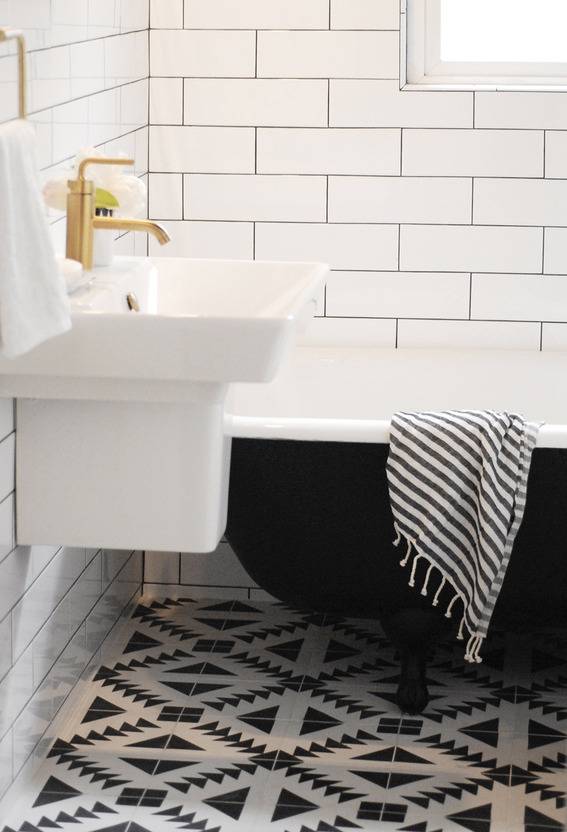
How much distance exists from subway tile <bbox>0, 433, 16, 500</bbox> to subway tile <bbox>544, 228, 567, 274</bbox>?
76.4 inches

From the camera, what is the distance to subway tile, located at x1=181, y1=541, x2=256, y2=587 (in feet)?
13.1

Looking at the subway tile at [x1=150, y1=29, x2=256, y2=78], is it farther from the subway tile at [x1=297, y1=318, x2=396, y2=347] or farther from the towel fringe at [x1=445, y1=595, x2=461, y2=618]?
the towel fringe at [x1=445, y1=595, x2=461, y2=618]

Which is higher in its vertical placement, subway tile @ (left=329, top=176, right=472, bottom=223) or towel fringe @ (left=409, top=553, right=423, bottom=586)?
subway tile @ (left=329, top=176, right=472, bottom=223)

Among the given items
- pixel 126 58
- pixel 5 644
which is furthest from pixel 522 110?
pixel 5 644

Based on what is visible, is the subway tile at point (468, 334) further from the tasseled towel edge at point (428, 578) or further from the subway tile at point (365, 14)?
the tasseled towel edge at point (428, 578)

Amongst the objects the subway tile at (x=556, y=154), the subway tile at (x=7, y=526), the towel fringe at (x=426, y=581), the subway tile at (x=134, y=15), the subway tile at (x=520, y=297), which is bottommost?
the towel fringe at (x=426, y=581)

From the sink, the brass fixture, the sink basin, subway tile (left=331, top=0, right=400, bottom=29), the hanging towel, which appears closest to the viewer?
the hanging towel

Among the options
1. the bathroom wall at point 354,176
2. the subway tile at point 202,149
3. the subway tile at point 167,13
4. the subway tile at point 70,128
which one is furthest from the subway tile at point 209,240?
the subway tile at point 70,128

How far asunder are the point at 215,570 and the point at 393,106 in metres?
1.49

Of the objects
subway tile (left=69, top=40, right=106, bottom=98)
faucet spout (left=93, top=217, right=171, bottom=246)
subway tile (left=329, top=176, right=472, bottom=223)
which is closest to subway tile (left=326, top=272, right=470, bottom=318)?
subway tile (left=329, top=176, right=472, bottom=223)

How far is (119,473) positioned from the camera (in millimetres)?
2787

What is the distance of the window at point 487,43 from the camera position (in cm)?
404

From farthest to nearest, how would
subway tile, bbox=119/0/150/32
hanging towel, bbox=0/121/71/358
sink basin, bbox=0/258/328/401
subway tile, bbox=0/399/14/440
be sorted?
subway tile, bbox=119/0/150/32
subway tile, bbox=0/399/14/440
sink basin, bbox=0/258/328/401
hanging towel, bbox=0/121/71/358

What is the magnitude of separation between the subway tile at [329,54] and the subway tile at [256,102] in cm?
4
